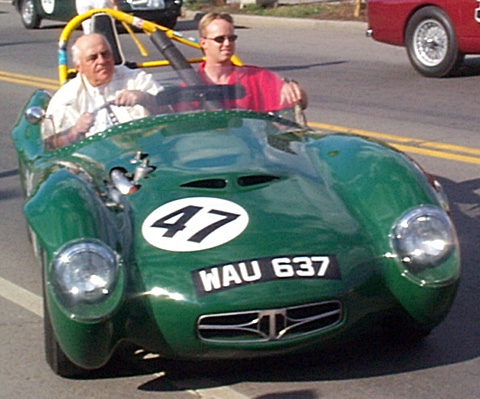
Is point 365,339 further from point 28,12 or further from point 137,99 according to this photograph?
point 28,12

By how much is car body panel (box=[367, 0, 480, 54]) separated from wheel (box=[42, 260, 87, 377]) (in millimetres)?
8686

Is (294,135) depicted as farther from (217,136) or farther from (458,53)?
(458,53)

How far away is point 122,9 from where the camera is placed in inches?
728

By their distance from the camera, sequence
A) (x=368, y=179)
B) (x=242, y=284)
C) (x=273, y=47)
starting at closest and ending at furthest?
(x=242, y=284)
(x=368, y=179)
(x=273, y=47)

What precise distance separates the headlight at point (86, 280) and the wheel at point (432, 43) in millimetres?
9072

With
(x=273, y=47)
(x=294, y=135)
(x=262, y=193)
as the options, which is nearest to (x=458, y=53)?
(x=273, y=47)

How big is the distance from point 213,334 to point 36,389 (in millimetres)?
823

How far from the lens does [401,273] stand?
410 cm

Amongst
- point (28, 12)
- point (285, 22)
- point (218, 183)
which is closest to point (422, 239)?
point (218, 183)

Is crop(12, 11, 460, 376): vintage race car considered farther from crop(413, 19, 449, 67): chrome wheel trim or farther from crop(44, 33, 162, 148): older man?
crop(413, 19, 449, 67): chrome wheel trim

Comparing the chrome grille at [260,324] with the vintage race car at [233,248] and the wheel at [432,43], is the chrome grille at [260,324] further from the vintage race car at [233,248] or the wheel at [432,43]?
the wheel at [432,43]

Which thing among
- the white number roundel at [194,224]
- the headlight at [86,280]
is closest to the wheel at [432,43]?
the white number roundel at [194,224]

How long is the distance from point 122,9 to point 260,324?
49.8ft

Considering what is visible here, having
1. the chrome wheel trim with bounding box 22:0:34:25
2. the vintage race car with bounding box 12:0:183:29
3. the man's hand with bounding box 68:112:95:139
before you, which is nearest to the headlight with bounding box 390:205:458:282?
the man's hand with bounding box 68:112:95:139
